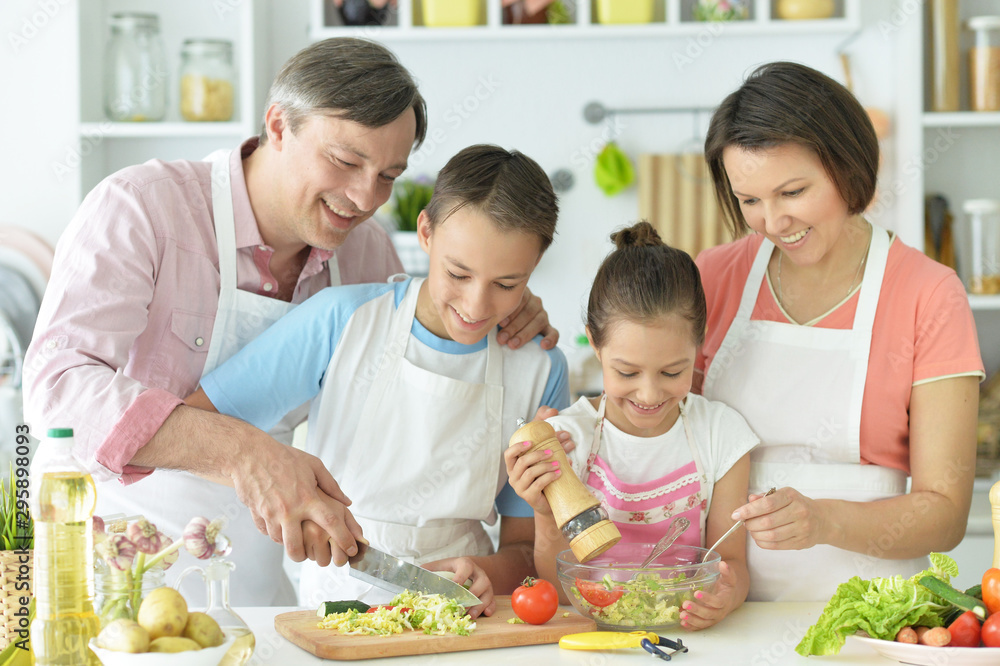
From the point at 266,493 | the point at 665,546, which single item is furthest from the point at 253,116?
the point at 665,546

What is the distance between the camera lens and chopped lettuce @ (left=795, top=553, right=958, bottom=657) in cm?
106

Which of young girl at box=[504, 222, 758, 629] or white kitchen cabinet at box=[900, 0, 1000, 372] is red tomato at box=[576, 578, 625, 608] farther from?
white kitchen cabinet at box=[900, 0, 1000, 372]

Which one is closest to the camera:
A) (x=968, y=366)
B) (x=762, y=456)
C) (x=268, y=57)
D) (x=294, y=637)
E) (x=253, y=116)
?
(x=294, y=637)

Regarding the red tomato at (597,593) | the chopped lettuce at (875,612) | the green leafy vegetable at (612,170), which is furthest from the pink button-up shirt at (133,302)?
the green leafy vegetable at (612,170)

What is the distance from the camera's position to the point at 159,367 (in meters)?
1.51

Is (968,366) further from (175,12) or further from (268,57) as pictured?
(175,12)

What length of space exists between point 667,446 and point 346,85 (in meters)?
0.76

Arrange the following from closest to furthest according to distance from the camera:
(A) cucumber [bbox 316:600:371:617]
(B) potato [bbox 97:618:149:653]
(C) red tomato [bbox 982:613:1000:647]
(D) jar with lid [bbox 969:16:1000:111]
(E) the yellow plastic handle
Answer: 1. (B) potato [bbox 97:618:149:653]
2. (C) red tomato [bbox 982:613:1000:647]
3. (E) the yellow plastic handle
4. (A) cucumber [bbox 316:600:371:617]
5. (D) jar with lid [bbox 969:16:1000:111]

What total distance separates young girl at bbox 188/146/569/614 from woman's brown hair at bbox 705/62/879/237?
1.02 feet

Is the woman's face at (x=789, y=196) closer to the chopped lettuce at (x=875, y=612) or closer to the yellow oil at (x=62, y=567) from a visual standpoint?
the chopped lettuce at (x=875, y=612)

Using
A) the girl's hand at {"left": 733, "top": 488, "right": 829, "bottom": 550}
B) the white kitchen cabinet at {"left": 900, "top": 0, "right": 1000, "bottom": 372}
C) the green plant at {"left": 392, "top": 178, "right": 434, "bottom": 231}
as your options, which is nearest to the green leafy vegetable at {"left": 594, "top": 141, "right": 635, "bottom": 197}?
the green plant at {"left": 392, "top": 178, "right": 434, "bottom": 231}

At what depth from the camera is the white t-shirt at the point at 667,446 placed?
141 cm

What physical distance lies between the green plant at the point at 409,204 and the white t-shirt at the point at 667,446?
1.47 m

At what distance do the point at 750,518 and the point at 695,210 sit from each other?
1.86 meters
